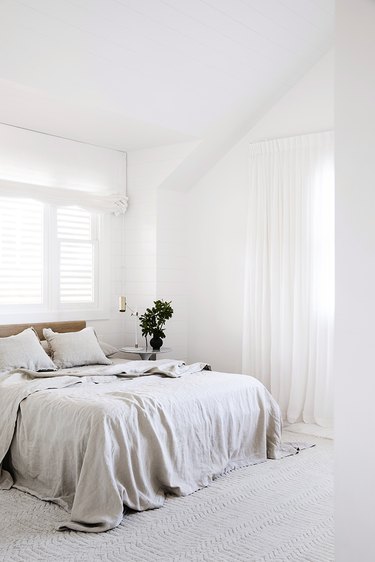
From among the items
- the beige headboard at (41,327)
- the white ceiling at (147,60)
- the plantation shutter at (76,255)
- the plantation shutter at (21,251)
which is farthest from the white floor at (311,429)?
the white ceiling at (147,60)

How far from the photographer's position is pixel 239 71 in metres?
5.28

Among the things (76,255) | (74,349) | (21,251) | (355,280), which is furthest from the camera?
(76,255)

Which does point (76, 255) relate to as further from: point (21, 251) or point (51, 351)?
point (51, 351)

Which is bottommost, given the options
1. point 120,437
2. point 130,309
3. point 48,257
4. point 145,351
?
point 120,437

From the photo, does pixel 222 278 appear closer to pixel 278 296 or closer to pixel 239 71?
pixel 278 296

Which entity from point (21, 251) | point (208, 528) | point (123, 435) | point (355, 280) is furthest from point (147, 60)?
point (355, 280)

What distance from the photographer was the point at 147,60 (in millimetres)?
4699

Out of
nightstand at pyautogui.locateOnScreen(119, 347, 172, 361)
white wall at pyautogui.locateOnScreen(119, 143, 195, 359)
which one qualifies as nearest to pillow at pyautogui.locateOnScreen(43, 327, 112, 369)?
nightstand at pyautogui.locateOnScreen(119, 347, 172, 361)

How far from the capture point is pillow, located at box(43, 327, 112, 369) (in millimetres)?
5215

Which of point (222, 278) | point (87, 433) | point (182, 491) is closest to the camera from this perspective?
point (87, 433)

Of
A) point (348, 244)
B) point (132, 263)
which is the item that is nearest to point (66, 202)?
point (132, 263)

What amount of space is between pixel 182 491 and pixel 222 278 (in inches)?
108

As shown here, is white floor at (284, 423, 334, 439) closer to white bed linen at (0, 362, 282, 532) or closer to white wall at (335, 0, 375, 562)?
white bed linen at (0, 362, 282, 532)

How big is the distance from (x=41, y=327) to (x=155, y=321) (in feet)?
3.37
